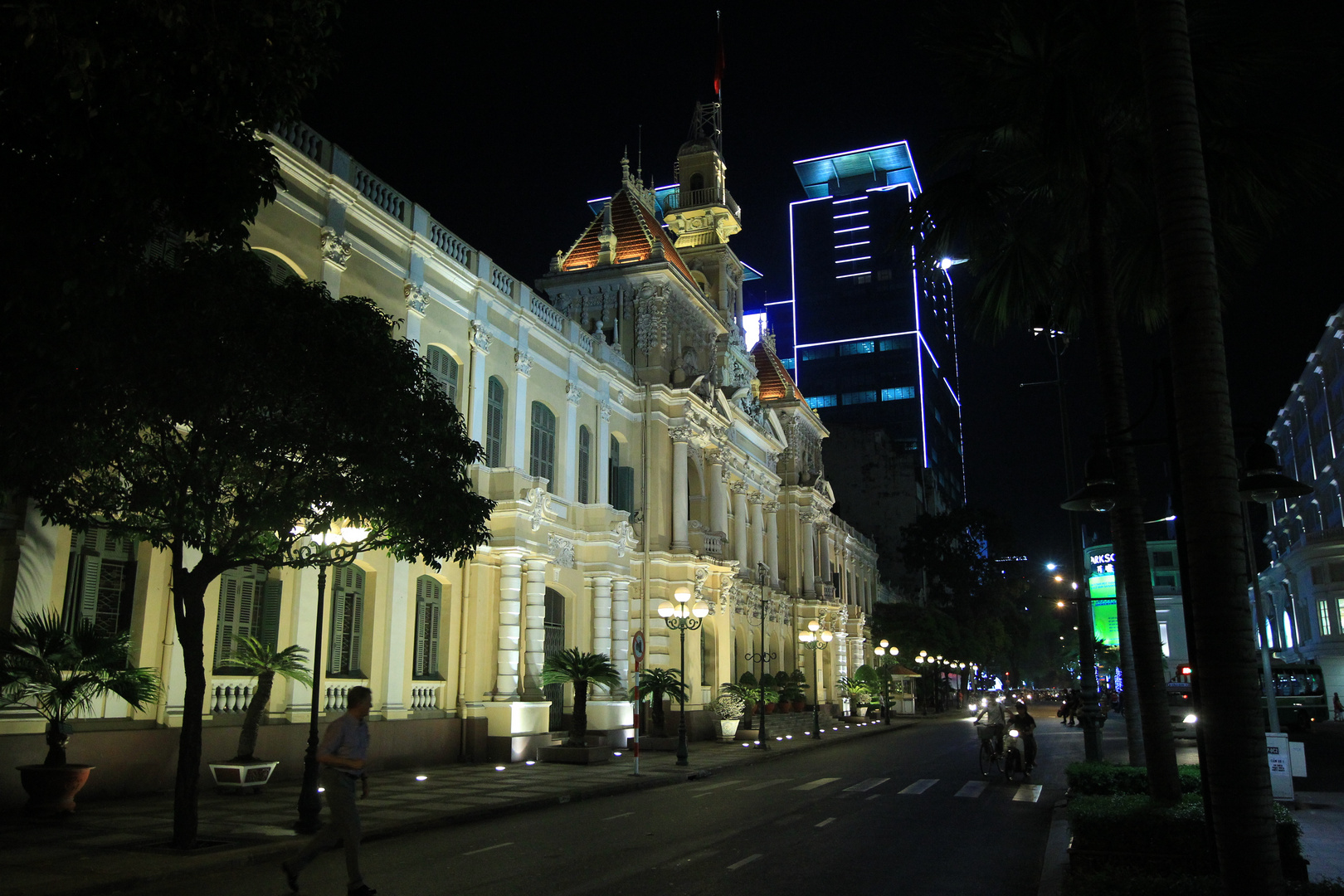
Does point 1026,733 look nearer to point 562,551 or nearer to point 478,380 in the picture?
point 562,551

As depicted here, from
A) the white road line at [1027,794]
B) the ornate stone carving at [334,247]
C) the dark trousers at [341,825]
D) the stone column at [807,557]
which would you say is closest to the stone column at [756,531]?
the stone column at [807,557]

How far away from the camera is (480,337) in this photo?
2717 centimetres

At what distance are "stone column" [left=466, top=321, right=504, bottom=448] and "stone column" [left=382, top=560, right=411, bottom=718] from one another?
4.52 m

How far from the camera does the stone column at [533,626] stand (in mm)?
27516

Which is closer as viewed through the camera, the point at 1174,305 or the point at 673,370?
the point at 1174,305

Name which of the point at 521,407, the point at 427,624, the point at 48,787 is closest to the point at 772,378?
the point at 521,407

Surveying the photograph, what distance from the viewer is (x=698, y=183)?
164 feet

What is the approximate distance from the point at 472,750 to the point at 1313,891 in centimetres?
2125

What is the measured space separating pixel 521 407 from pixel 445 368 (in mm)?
3393

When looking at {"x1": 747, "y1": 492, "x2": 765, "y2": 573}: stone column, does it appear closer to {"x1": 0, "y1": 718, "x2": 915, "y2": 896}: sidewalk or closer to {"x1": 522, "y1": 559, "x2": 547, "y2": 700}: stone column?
{"x1": 522, "y1": 559, "x2": 547, "y2": 700}: stone column

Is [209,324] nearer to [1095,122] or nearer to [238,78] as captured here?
[238,78]

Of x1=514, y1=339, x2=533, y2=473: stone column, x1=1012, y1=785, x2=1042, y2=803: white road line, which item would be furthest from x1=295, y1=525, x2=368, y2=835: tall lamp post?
x1=1012, y1=785, x2=1042, y2=803: white road line

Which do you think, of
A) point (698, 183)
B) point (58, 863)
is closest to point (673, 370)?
point (698, 183)

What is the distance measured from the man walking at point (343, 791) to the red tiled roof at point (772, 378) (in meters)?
47.9
